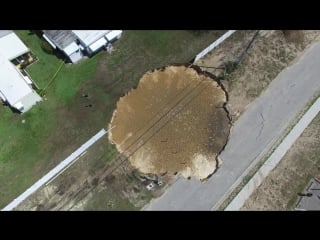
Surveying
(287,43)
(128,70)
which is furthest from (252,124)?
(128,70)

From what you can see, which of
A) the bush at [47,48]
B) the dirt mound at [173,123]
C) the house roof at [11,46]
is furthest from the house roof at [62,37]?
the dirt mound at [173,123]

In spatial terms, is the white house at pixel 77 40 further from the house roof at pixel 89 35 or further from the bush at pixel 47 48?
the bush at pixel 47 48

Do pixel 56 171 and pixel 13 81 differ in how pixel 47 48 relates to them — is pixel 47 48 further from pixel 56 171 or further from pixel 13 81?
pixel 56 171

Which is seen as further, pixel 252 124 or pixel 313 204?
pixel 252 124

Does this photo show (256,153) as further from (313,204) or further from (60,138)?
(60,138)

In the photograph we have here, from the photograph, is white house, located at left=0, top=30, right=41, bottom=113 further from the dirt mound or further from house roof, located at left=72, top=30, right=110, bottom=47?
the dirt mound

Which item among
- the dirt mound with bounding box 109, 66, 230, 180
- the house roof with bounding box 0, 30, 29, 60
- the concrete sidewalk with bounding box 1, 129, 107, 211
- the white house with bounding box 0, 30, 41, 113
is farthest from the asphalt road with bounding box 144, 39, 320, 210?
the house roof with bounding box 0, 30, 29, 60

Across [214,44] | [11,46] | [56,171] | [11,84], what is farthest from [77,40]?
[214,44]
